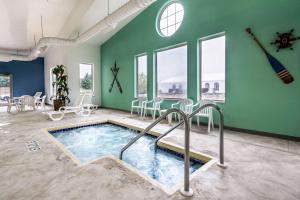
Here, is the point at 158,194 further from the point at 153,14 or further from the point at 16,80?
the point at 16,80

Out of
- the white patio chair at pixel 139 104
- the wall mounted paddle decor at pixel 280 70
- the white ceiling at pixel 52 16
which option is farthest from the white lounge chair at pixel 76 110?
the wall mounted paddle decor at pixel 280 70

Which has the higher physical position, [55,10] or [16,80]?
[55,10]

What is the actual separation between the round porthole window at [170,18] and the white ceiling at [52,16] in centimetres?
146

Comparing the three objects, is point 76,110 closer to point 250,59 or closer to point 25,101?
point 25,101

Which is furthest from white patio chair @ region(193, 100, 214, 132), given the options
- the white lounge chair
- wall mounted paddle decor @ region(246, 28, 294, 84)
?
the white lounge chair

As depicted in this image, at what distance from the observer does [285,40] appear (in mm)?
3238

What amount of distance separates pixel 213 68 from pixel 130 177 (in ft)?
12.3

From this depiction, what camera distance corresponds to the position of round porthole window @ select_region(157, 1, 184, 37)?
5.29m

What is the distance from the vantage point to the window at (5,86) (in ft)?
36.2

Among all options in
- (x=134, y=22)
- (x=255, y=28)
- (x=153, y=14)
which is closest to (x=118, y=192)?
(x=255, y=28)

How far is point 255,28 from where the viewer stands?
3.64m

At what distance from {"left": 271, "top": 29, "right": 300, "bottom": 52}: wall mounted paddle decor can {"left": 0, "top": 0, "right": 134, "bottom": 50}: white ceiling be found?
4.84 metres

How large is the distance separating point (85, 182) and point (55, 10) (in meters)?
6.59

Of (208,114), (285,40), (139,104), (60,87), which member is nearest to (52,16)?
(60,87)
